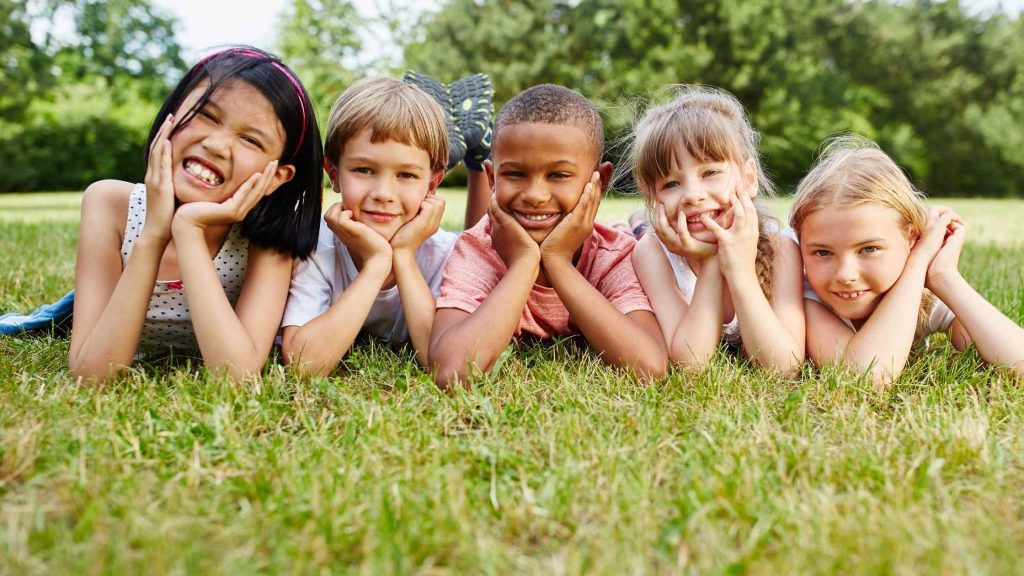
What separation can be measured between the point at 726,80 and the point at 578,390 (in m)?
27.9

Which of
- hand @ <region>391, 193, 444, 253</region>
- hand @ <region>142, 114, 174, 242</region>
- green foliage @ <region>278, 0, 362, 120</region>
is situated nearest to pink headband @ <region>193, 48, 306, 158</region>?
hand @ <region>142, 114, 174, 242</region>

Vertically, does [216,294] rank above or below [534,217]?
below

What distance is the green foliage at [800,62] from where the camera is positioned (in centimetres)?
2806

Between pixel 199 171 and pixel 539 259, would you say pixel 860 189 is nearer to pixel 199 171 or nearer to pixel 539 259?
pixel 539 259

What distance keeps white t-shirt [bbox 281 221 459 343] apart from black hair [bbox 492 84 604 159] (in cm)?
64

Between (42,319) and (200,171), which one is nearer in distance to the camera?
(200,171)

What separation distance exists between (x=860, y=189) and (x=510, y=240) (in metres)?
1.26

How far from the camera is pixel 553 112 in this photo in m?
2.92

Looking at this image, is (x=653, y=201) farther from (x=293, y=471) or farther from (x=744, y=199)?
(x=293, y=471)

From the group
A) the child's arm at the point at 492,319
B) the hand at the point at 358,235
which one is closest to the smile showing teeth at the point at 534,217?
the child's arm at the point at 492,319

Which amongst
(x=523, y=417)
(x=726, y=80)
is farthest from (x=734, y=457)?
(x=726, y=80)

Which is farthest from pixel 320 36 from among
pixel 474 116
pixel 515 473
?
pixel 515 473

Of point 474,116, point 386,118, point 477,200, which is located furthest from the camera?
point 477,200

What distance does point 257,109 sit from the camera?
263 centimetres
